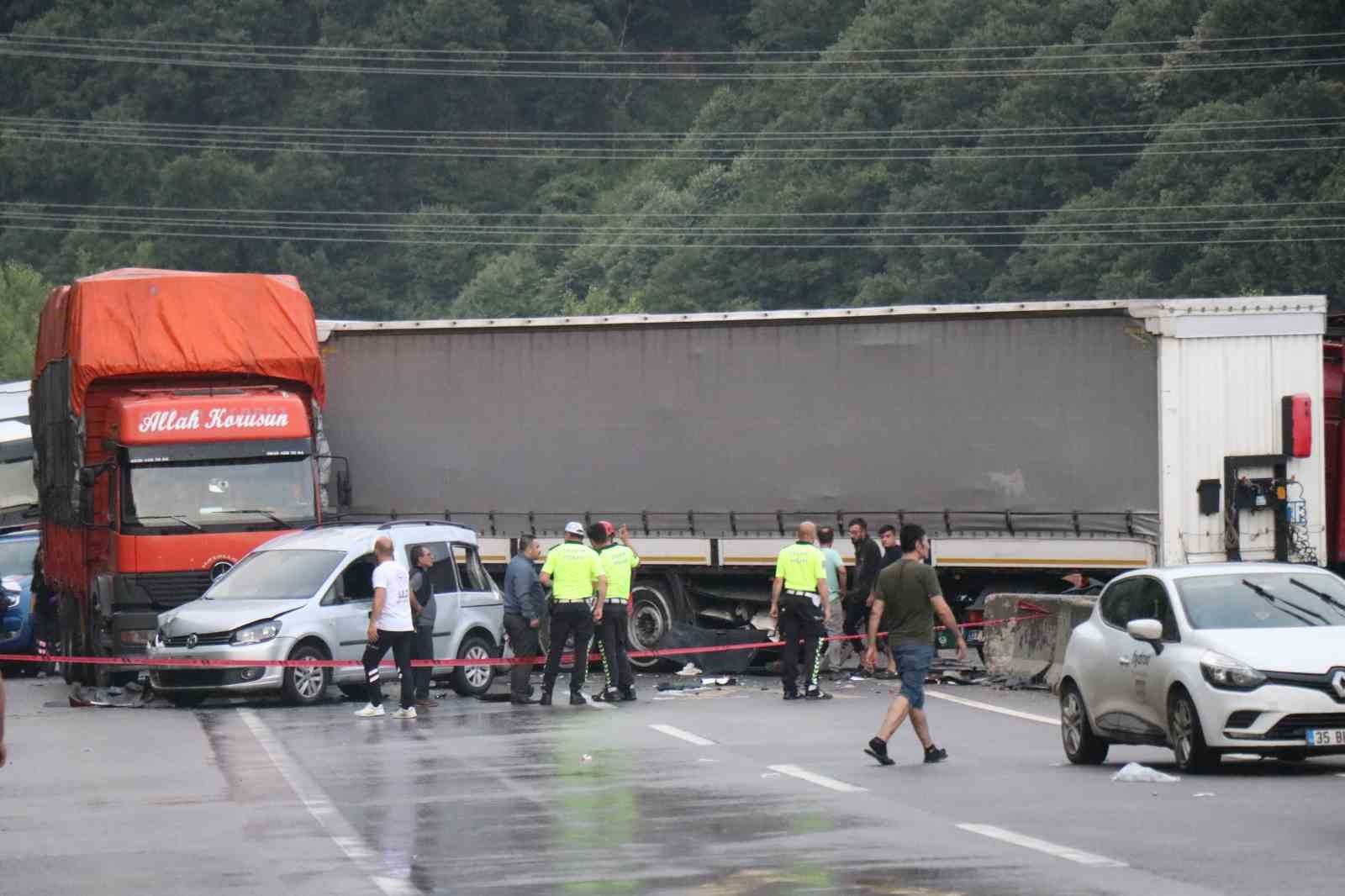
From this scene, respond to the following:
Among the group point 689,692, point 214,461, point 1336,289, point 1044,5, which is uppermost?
point 1044,5

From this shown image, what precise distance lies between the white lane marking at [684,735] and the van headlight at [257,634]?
15.0 ft

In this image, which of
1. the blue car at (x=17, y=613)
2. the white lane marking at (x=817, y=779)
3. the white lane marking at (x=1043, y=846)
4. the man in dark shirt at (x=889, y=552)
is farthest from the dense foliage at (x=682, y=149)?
the white lane marking at (x=1043, y=846)

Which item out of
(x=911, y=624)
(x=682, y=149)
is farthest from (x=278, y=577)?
(x=682, y=149)

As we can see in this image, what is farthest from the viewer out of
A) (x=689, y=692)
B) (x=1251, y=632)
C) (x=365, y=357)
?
(x=365, y=357)

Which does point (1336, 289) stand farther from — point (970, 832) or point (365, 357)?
point (970, 832)

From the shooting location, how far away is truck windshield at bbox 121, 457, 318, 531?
2538 centimetres

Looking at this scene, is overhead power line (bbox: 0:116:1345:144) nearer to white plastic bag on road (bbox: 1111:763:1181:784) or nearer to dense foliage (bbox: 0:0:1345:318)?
dense foliage (bbox: 0:0:1345:318)

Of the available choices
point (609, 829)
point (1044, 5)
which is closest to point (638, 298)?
point (1044, 5)

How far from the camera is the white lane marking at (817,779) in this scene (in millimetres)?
14958

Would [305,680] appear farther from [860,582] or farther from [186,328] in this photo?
[860,582]

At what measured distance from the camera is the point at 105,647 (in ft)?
82.2

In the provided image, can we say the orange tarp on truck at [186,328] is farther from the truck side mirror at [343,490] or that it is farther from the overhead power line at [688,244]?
the overhead power line at [688,244]

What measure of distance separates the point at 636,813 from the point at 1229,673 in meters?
3.94

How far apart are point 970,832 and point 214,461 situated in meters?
14.7
